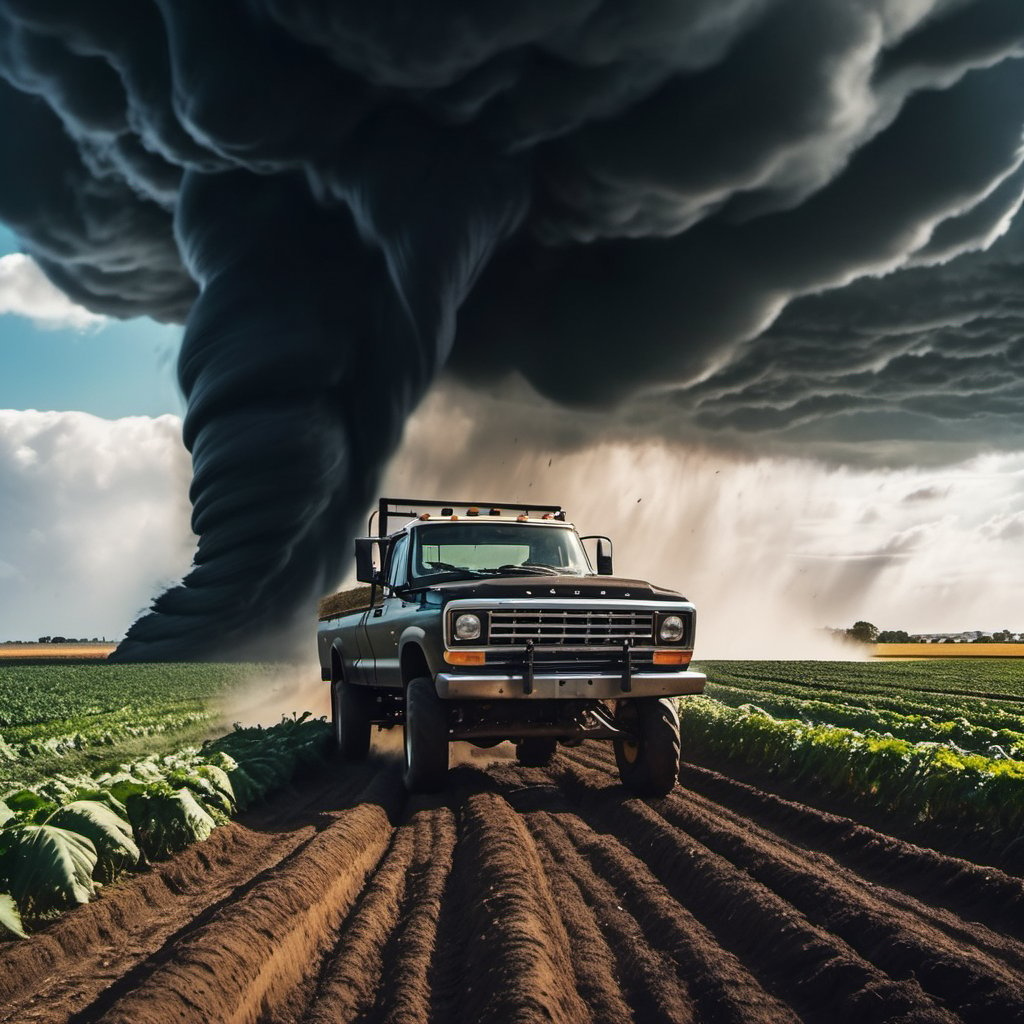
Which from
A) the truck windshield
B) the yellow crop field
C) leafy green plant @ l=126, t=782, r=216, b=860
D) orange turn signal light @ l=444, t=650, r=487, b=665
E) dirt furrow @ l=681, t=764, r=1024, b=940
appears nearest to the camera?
dirt furrow @ l=681, t=764, r=1024, b=940

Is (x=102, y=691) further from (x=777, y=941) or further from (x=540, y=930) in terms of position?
(x=777, y=941)

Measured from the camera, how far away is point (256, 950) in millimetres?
5648

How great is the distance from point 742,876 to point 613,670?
3.15 m

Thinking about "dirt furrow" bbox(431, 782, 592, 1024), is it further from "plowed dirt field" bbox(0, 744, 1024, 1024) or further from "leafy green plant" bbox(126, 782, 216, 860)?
"leafy green plant" bbox(126, 782, 216, 860)

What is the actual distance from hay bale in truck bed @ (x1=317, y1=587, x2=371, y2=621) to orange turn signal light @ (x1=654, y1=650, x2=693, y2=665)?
4260mm

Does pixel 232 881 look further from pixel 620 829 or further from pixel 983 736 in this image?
pixel 983 736

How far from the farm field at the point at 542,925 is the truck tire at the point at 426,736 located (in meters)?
0.41

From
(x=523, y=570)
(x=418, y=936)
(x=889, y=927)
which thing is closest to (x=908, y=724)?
(x=523, y=570)

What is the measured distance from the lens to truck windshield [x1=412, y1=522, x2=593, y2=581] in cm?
1152

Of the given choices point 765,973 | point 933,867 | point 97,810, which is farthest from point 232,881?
point 933,867

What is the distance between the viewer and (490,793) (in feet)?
36.2

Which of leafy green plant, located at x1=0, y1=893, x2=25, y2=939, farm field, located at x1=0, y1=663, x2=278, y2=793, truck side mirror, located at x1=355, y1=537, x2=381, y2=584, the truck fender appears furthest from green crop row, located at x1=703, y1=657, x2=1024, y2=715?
leafy green plant, located at x1=0, y1=893, x2=25, y2=939

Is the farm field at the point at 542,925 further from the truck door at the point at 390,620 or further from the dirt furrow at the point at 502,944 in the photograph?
the truck door at the point at 390,620

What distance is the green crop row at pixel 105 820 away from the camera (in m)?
6.61
